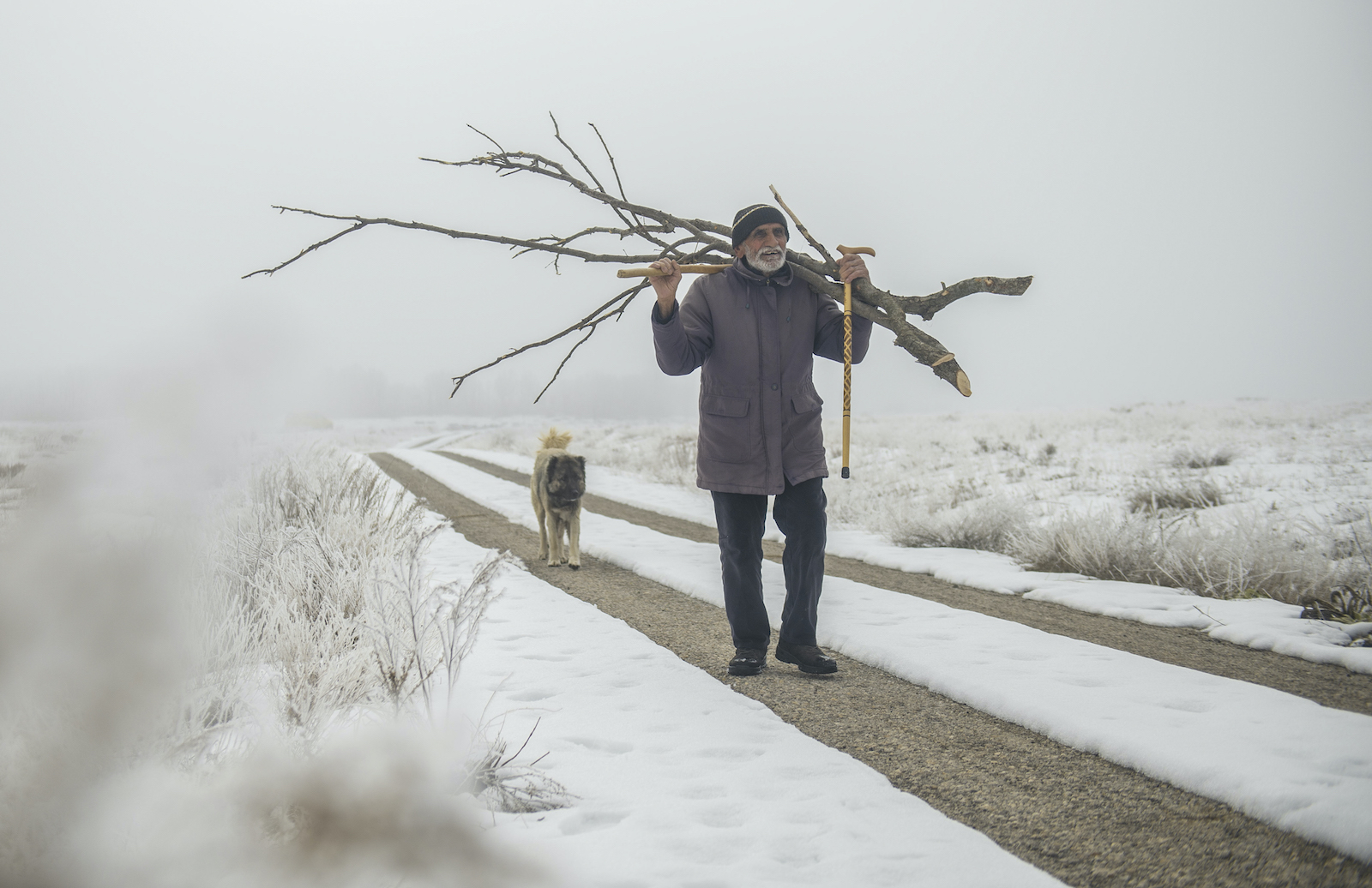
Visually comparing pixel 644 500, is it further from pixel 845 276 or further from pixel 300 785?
pixel 300 785

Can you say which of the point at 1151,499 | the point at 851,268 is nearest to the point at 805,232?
the point at 851,268

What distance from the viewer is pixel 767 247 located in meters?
3.72

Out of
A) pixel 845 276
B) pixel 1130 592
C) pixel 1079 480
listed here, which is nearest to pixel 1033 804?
pixel 845 276

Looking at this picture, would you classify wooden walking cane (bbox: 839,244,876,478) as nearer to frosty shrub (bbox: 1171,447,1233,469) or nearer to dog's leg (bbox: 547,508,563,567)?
dog's leg (bbox: 547,508,563,567)

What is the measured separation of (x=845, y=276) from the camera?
3873mm

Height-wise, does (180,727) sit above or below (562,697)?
above

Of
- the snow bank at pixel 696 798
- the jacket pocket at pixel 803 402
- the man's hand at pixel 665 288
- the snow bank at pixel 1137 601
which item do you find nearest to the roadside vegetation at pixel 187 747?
the snow bank at pixel 696 798

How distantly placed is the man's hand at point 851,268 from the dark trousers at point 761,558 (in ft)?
3.59

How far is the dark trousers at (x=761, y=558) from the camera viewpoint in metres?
3.80

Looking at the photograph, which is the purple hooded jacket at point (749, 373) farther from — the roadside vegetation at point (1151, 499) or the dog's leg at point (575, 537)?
the roadside vegetation at point (1151, 499)

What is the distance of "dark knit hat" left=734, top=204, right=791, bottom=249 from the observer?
3752 millimetres

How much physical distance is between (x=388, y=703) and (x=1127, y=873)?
7.66 feet

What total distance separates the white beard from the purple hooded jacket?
0.05m

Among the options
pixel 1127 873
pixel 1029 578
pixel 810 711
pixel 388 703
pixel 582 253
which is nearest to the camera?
pixel 1127 873
